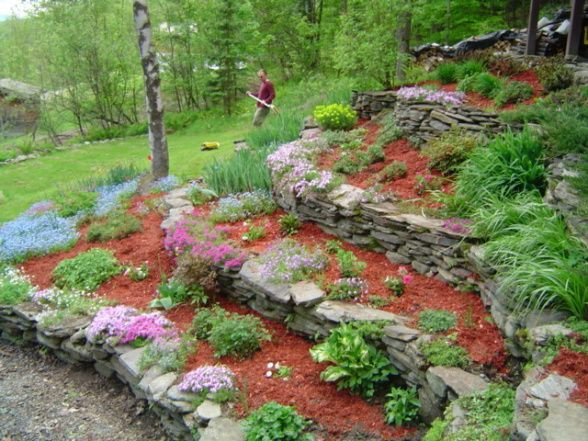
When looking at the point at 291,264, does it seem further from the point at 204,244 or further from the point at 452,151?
the point at 452,151

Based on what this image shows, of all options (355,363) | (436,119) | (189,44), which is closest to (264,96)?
(436,119)

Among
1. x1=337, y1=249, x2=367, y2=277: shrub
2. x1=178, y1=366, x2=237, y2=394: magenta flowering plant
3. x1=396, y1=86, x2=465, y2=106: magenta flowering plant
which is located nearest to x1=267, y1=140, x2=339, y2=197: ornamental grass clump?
x1=337, y1=249, x2=367, y2=277: shrub

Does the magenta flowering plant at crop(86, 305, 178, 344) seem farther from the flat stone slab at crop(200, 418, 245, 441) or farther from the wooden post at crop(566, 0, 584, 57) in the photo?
the wooden post at crop(566, 0, 584, 57)

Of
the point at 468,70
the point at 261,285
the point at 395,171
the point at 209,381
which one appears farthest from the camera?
the point at 468,70

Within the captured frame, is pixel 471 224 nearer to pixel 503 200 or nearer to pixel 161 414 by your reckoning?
pixel 503 200

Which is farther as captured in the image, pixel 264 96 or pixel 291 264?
pixel 264 96

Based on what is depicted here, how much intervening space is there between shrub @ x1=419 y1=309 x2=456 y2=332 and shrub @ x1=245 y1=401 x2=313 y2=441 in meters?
1.35

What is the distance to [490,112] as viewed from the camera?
714cm

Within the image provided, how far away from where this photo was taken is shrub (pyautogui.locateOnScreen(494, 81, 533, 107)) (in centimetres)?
764

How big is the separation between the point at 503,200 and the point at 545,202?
490 millimetres

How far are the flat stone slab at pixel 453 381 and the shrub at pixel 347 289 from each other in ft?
4.34

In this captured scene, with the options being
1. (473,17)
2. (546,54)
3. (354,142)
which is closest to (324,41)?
(473,17)

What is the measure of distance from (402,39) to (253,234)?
606 cm

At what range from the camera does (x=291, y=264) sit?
5.89 m
